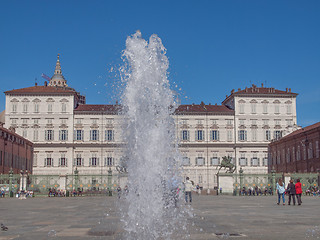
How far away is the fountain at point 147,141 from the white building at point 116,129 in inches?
1961

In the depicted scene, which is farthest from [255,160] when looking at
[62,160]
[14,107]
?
[14,107]

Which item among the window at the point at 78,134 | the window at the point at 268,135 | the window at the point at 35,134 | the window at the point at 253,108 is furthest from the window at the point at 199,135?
the window at the point at 35,134

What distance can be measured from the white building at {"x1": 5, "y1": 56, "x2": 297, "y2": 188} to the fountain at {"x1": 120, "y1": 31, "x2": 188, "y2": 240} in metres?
49.8

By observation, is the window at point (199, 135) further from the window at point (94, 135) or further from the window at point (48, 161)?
the window at point (48, 161)

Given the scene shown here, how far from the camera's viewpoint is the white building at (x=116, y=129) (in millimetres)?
61000

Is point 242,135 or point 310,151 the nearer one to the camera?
point 310,151

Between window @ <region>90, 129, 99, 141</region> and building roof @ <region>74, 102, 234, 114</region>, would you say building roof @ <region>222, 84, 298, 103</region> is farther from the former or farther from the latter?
window @ <region>90, 129, 99, 141</region>

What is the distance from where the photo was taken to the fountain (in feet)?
27.1

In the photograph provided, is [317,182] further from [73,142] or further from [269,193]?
[73,142]

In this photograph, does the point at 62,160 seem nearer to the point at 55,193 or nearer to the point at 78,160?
the point at 78,160

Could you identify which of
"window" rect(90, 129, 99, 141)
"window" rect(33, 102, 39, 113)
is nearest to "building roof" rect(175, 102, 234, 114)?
"window" rect(90, 129, 99, 141)

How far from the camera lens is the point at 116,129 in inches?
2387

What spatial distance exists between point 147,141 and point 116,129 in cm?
5107

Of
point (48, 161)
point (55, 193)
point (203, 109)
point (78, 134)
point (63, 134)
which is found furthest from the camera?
point (203, 109)
